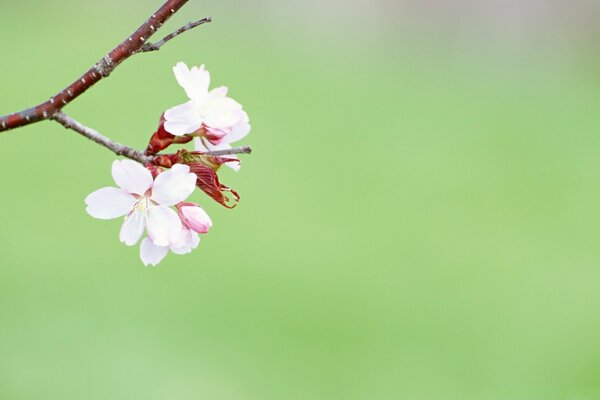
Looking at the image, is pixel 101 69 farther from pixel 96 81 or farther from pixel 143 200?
pixel 143 200

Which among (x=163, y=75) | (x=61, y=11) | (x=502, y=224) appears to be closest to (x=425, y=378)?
(x=502, y=224)

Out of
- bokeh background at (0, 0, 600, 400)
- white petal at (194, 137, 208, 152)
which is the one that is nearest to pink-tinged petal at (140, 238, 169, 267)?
white petal at (194, 137, 208, 152)

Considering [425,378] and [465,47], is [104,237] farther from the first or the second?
[465,47]

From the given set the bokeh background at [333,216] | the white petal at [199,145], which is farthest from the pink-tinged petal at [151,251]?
the bokeh background at [333,216]

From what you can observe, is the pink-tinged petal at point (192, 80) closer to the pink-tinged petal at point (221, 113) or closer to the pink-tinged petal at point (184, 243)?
the pink-tinged petal at point (221, 113)

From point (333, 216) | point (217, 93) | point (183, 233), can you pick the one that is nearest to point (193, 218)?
point (183, 233)

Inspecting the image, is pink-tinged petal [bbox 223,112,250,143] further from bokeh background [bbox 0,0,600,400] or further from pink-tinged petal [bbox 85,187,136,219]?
bokeh background [bbox 0,0,600,400]


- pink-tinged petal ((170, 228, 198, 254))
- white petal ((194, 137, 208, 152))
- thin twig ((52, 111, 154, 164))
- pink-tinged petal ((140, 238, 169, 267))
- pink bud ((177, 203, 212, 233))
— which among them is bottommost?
pink-tinged petal ((140, 238, 169, 267))
